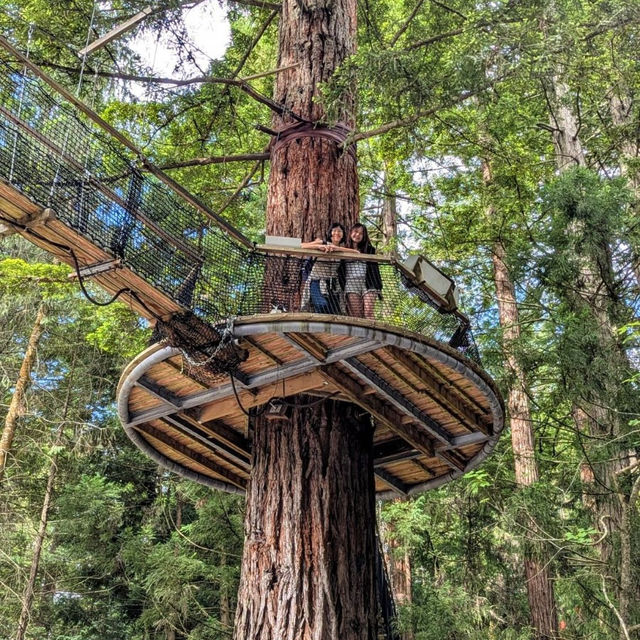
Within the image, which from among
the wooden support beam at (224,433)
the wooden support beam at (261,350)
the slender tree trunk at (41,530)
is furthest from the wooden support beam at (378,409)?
the slender tree trunk at (41,530)

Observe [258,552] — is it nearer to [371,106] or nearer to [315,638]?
[315,638]

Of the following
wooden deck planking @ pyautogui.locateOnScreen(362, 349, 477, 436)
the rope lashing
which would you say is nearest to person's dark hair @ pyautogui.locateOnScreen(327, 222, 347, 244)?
the rope lashing

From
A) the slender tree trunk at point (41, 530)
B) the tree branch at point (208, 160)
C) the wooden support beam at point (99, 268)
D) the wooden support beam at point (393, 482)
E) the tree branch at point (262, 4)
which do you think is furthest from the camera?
the slender tree trunk at point (41, 530)

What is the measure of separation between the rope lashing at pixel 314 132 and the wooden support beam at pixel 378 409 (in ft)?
7.98

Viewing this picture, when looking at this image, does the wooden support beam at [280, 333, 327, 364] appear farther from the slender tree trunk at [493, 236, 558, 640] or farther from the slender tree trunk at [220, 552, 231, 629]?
the slender tree trunk at [220, 552, 231, 629]

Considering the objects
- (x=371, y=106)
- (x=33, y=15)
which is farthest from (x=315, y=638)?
(x=33, y=15)

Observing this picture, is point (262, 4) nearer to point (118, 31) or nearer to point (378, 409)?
point (118, 31)

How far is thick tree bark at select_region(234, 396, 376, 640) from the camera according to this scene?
476cm

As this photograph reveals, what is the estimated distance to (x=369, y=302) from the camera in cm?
535

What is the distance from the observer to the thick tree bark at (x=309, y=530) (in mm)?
4762

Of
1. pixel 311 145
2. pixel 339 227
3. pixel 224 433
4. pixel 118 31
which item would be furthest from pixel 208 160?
pixel 224 433

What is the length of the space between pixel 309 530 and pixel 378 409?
43.8 inches

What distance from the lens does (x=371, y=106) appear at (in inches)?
261

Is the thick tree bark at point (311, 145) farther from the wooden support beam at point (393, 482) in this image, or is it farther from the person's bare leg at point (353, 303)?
the wooden support beam at point (393, 482)
